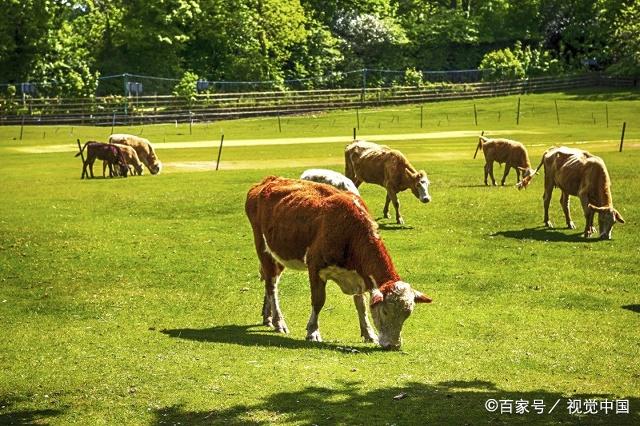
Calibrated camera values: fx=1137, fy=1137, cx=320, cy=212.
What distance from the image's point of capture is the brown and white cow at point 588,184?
28250 millimetres

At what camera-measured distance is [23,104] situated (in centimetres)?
8288

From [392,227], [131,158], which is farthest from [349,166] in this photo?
[131,158]

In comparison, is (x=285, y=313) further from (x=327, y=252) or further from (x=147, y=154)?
(x=147, y=154)

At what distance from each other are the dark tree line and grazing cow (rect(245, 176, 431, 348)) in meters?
69.0

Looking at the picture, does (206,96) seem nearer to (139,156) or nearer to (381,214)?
(139,156)

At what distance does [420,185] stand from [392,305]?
17780 mm

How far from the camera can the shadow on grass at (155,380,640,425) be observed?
12.3 meters

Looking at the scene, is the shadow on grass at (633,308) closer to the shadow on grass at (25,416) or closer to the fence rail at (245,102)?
the shadow on grass at (25,416)

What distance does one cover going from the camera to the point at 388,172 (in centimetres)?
3347

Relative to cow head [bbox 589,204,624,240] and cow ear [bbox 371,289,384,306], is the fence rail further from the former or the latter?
cow ear [bbox 371,289,384,306]

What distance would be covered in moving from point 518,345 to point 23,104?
70.9 m

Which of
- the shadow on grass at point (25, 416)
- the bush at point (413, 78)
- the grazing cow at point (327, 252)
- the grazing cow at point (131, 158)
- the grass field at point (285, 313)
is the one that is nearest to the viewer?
the shadow on grass at point (25, 416)

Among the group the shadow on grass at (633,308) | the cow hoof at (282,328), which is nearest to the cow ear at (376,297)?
the cow hoof at (282,328)

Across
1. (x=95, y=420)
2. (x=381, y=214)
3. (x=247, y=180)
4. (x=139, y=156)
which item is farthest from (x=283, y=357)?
(x=139, y=156)
